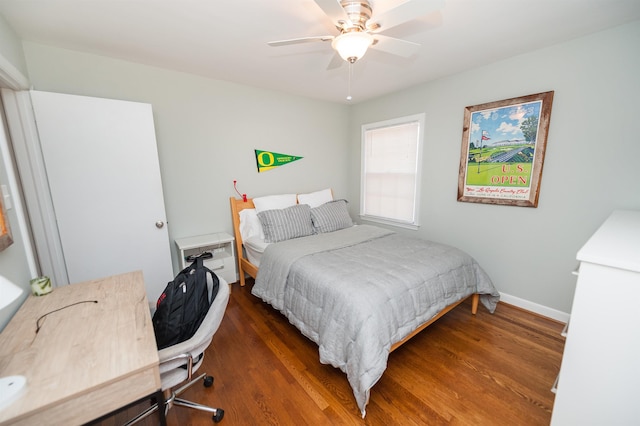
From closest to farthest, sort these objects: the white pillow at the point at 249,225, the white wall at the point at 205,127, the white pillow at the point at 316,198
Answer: the white wall at the point at 205,127 < the white pillow at the point at 249,225 < the white pillow at the point at 316,198

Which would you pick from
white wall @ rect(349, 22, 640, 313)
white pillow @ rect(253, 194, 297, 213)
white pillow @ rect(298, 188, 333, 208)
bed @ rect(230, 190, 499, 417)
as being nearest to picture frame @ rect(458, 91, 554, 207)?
white wall @ rect(349, 22, 640, 313)

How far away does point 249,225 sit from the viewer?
120 inches

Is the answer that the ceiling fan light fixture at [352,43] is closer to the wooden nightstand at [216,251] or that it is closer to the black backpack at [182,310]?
the black backpack at [182,310]

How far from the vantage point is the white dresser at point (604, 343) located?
89cm

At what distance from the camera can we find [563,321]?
88.8 inches

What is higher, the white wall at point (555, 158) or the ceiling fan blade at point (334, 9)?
the ceiling fan blade at point (334, 9)

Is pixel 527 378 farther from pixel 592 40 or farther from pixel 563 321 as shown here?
pixel 592 40

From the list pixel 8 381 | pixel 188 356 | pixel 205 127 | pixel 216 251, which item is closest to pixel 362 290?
pixel 188 356

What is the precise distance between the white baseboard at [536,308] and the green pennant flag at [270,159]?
3073 millimetres

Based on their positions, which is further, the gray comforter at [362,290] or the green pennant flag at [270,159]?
the green pennant flag at [270,159]

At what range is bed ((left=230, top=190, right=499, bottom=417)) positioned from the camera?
1.50 meters

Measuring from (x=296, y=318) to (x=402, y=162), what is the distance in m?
2.46

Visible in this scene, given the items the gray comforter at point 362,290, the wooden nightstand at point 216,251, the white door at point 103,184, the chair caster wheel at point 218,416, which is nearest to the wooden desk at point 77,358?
the chair caster wheel at point 218,416

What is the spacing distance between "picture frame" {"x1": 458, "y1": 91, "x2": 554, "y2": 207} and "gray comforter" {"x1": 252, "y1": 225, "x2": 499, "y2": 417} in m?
0.82
